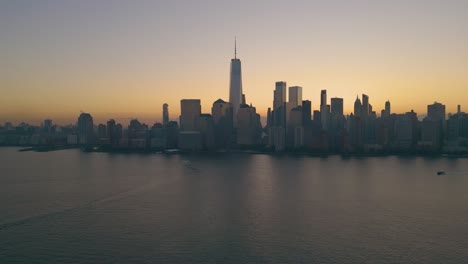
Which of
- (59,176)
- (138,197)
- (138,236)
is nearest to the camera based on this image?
(138,236)

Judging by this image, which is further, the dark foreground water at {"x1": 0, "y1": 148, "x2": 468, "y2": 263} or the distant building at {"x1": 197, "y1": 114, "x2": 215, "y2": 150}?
the distant building at {"x1": 197, "y1": 114, "x2": 215, "y2": 150}

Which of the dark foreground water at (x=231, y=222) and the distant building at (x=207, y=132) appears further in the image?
the distant building at (x=207, y=132)

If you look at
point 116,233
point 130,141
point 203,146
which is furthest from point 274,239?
point 130,141

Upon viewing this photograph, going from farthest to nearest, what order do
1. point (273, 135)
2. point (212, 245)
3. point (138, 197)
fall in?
point (273, 135) < point (138, 197) < point (212, 245)

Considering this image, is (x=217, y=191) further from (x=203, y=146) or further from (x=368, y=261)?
(x=203, y=146)

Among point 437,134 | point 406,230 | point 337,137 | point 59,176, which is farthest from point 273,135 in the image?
point 406,230

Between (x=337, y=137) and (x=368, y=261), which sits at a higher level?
(x=337, y=137)

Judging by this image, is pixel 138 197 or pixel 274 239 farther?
pixel 138 197

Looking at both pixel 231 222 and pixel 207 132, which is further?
pixel 207 132
